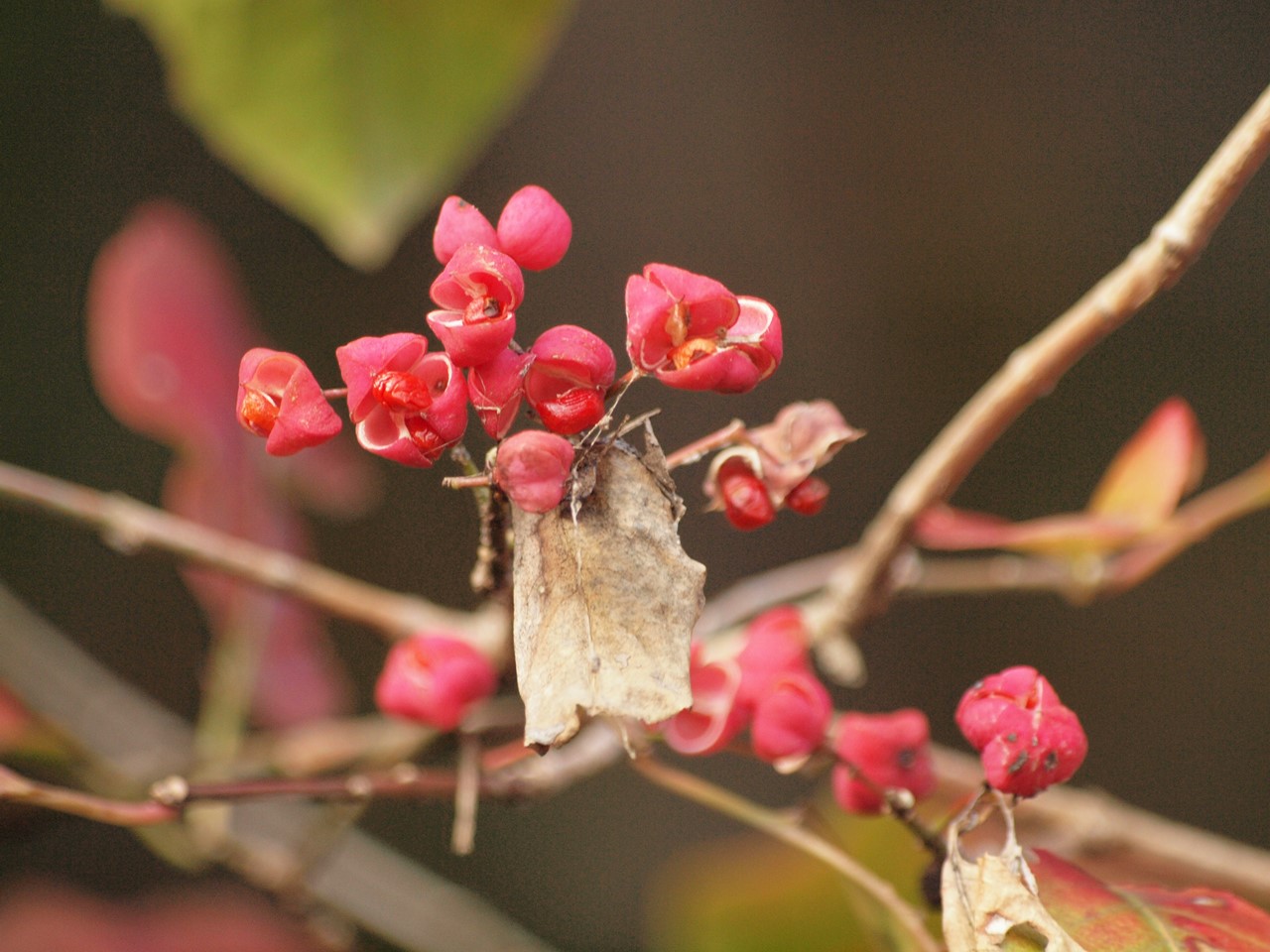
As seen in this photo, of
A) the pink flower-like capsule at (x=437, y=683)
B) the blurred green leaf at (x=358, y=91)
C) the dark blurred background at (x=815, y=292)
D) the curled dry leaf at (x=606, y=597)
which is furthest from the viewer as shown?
the dark blurred background at (x=815, y=292)

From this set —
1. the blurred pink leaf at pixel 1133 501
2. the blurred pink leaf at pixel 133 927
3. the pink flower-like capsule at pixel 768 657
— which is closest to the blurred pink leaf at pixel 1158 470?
the blurred pink leaf at pixel 1133 501

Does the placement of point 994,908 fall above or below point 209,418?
below

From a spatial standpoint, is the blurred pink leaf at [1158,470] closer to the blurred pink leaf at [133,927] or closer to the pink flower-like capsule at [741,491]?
the pink flower-like capsule at [741,491]

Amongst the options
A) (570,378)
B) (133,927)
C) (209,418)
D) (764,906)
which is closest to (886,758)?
(570,378)

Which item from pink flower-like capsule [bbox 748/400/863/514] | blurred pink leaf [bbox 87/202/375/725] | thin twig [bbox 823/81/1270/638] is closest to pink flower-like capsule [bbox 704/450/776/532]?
pink flower-like capsule [bbox 748/400/863/514]

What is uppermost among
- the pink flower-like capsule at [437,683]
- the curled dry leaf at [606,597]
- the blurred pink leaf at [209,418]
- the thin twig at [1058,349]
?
the blurred pink leaf at [209,418]

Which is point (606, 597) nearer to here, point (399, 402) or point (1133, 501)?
point (399, 402)
